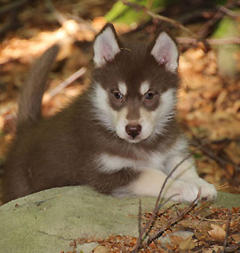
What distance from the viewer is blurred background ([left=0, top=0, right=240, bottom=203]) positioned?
5.92m

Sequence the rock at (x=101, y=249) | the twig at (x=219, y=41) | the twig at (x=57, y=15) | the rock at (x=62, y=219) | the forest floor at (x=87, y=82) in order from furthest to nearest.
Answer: the twig at (x=57, y=15) → the twig at (x=219, y=41) → the forest floor at (x=87, y=82) → the rock at (x=62, y=219) → the rock at (x=101, y=249)

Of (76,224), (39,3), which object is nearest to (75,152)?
(76,224)

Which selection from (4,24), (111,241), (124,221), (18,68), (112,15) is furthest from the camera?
(4,24)

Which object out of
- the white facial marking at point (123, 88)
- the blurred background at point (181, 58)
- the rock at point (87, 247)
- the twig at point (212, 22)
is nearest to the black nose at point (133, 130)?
the white facial marking at point (123, 88)

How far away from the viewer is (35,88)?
15.4 ft

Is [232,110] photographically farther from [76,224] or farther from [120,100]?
[76,224]

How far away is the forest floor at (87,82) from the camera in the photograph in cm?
575

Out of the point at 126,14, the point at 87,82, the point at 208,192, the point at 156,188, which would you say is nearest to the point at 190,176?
the point at 208,192

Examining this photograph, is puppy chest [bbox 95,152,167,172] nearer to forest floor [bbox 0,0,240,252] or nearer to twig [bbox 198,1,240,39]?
forest floor [bbox 0,0,240,252]

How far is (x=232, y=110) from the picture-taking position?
6574mm

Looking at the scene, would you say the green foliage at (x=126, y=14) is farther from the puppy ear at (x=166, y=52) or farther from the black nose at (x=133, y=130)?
the black nose at (x=133, y=130)

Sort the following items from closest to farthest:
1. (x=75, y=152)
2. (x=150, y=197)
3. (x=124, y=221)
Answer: (x=124, y=221) < (x=150, y=197) < (x=75, y=152)

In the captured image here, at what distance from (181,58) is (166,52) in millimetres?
3530

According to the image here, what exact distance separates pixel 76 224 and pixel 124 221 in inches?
13.3
